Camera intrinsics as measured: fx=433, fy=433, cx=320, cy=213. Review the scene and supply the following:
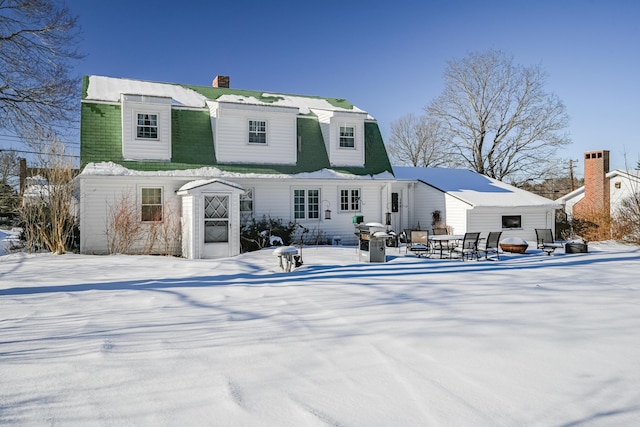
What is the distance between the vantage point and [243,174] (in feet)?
56.4

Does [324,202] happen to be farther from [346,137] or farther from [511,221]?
[511,221]

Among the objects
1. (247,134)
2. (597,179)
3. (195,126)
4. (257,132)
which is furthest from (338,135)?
(597,179)

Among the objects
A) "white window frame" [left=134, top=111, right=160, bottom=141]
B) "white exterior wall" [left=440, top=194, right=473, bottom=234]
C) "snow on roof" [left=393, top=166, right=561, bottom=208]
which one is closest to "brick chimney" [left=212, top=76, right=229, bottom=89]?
"white window frame" [left=134, top=111, right=160, bottom=141]

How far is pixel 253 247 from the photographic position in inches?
651

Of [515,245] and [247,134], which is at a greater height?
[247,134]

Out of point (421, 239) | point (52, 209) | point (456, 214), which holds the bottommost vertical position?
point (421, 239)

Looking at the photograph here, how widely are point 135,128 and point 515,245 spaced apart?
49.3ft

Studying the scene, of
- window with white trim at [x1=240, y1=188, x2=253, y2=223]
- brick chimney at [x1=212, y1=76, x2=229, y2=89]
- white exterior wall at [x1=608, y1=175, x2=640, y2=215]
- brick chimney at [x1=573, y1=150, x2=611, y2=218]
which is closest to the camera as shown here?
window with white trim at [x1=240, y1=188, x2=253, y2=223]

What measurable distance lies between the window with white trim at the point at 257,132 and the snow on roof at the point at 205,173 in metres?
1.68

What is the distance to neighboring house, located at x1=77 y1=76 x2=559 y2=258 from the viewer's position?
15.4 m

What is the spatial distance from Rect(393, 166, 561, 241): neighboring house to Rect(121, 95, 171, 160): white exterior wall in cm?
1082

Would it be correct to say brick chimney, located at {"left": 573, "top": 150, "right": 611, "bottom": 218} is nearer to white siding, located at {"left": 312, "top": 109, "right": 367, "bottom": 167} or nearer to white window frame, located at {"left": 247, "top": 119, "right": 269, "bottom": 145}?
white siding, located at {"left": 312, "top": 109, "right": 367, "bottom": 167}

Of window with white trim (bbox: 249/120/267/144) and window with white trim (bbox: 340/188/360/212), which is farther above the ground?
window with white trim (bbox: 249/120/267/144)

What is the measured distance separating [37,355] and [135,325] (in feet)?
4.45
